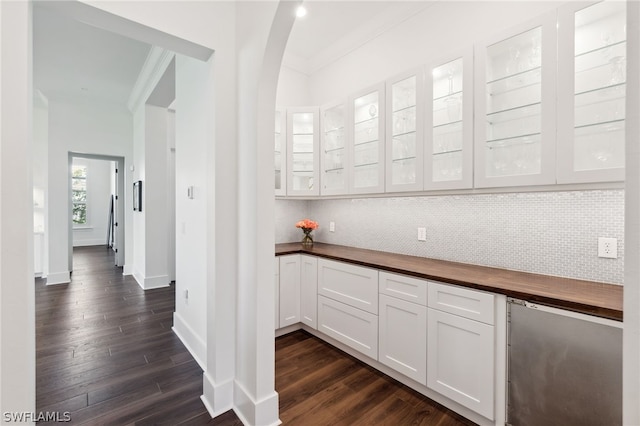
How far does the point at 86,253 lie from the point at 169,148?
5.31 m

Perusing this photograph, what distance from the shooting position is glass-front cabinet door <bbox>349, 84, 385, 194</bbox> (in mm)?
2518

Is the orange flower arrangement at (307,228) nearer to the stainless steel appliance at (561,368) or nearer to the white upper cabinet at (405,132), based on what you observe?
the white upper cabinet at (405,132)

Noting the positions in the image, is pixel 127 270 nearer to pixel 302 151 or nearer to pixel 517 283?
pixel 302 151

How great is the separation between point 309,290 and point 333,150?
1512mm

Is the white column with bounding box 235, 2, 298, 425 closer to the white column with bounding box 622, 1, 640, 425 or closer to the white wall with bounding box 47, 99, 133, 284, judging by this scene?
the white column with bounding box 622, 1, 640, 425

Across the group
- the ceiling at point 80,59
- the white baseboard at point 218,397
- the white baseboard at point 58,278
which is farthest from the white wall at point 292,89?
the white baseboard at point 58,278

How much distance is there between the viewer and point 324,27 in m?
2.87

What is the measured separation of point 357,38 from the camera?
2.96 m

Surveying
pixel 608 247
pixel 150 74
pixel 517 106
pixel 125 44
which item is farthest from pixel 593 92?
pixel 150 74

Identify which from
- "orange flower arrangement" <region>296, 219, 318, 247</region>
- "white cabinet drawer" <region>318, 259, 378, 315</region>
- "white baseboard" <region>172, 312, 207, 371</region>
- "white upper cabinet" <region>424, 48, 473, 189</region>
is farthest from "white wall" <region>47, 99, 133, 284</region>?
"white upper cabinet" <region>424, 48, 473, 189</region>

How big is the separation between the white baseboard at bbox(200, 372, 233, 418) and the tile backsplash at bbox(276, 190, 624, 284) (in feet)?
5.93

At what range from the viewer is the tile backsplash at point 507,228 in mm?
1668

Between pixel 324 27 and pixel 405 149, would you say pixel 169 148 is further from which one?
pixel 405 149

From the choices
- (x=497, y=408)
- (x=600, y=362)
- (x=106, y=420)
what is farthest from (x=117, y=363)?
(x=600, y=362)
